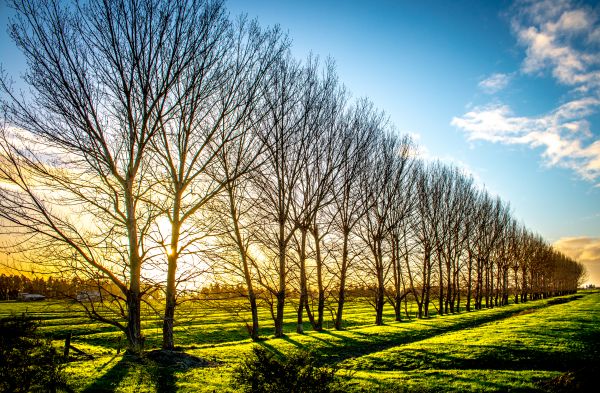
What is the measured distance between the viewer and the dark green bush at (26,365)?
7.41 meters

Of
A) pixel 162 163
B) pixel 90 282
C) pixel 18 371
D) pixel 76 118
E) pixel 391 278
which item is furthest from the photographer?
pixel 391 278

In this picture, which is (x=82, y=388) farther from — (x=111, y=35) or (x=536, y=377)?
(x=536, y=377)

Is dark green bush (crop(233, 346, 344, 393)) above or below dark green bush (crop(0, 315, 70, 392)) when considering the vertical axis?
above

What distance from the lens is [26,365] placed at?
7.71m

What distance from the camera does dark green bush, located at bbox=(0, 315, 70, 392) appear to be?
7.41 m

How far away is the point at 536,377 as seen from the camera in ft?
38.0

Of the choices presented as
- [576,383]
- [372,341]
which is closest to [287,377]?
[576,383]

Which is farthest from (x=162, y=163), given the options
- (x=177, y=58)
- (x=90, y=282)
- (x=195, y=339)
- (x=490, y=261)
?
(x=490, y=261)

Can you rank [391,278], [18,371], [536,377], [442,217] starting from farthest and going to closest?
[442,217]
[391,278]
[536,377]
[18,371]

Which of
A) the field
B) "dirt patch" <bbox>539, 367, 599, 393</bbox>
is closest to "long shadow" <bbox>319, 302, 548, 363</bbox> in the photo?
the field

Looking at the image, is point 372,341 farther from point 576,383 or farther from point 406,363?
point 576,383

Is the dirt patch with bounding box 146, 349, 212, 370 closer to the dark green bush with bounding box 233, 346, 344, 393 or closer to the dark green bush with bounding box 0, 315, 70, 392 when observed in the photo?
the dark green bush with bounding box 0, 315, 70, 392

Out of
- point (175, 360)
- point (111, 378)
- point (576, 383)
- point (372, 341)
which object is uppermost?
point (576, 383)

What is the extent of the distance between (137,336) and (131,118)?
6.96m
